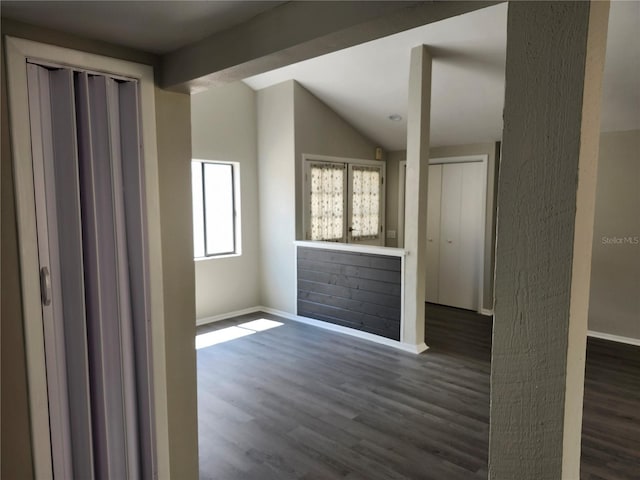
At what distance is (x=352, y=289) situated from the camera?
15.6 ft

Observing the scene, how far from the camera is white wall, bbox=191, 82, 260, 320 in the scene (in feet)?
16.2

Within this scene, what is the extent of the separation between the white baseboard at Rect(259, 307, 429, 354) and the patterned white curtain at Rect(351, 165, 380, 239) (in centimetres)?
156

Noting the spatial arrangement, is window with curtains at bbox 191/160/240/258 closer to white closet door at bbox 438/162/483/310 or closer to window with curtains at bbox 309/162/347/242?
window with curtains at bbox 309/162/347/242

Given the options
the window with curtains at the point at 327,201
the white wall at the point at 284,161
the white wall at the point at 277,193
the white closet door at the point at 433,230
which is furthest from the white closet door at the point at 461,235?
the white wall at the point at 277,193

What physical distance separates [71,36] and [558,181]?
162 cm

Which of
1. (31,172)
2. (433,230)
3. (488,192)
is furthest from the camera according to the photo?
(433,230)

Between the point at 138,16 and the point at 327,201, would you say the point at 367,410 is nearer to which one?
the point at 138,16

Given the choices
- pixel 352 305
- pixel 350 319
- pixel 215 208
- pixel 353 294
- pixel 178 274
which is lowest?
pixel 350 319

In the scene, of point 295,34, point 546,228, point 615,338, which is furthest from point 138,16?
point 615,338

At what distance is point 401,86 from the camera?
183 inches

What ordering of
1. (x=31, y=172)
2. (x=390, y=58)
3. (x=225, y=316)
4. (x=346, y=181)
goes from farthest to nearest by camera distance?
(x=346, y=181) < (x=225, y=316) < (x=390, y=58) < (x=31, y=172)

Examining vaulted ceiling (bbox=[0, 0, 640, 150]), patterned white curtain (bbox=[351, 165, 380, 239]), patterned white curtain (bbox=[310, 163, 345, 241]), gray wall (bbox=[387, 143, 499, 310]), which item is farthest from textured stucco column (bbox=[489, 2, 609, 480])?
patterned white curtain (bbox=[351, 165, 380, 239])

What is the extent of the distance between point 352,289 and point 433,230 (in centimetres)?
201

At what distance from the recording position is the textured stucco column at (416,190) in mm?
3967
